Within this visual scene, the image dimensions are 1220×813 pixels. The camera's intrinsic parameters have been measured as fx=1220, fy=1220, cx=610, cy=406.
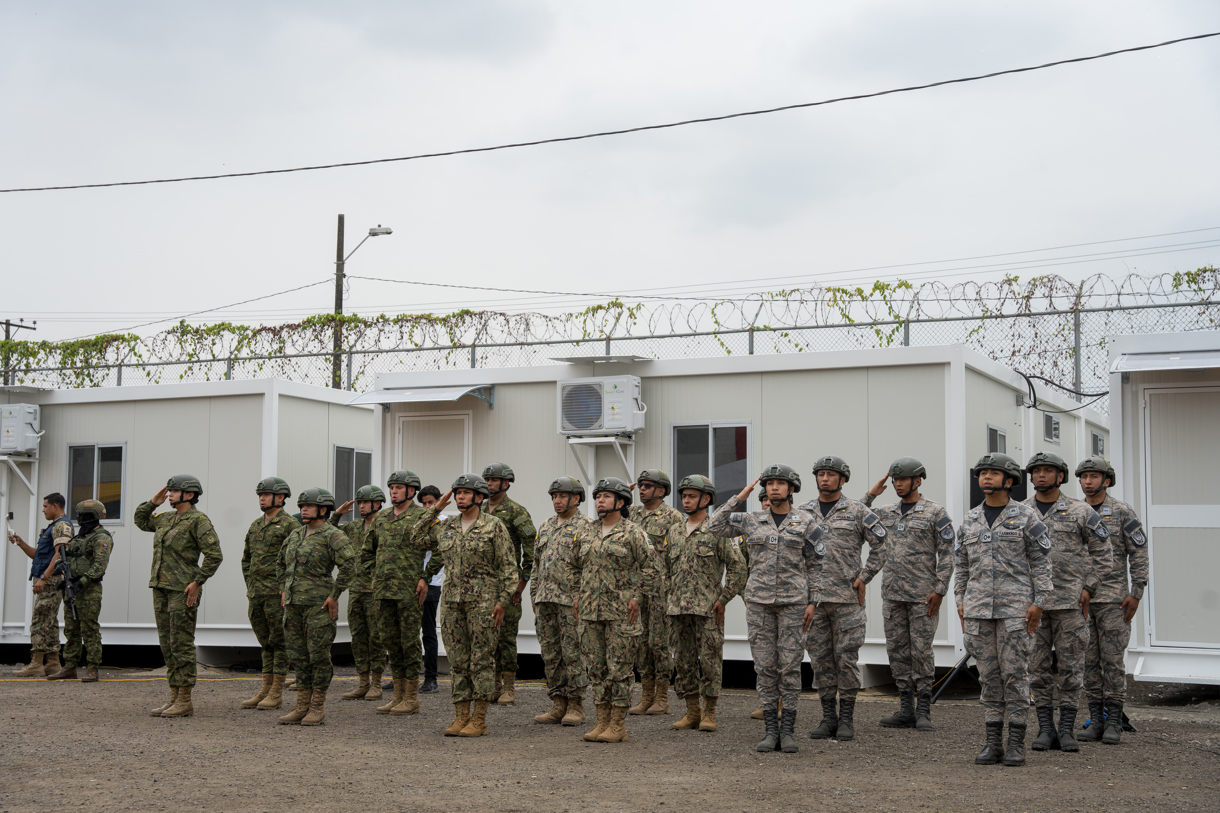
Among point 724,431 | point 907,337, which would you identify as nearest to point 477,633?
point 724,431

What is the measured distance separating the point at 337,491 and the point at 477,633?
648cm

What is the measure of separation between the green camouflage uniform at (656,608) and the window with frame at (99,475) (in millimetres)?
7090

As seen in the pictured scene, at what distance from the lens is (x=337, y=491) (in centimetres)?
1402

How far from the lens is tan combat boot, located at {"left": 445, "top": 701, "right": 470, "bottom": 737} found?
809 centimetres

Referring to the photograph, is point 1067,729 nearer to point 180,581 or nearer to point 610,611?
point 610,611

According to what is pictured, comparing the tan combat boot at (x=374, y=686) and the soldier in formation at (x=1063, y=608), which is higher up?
the soldier in formation at (x=1063, y=608)

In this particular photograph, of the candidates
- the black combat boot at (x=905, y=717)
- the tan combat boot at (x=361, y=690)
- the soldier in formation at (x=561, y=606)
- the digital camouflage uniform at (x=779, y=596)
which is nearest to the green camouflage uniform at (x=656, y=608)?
the soldier in formation at (x=561, y=606)

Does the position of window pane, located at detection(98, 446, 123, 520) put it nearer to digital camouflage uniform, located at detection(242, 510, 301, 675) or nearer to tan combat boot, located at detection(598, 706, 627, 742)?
digital camouflage uniform, located at detection(242, 510, 301, 675)

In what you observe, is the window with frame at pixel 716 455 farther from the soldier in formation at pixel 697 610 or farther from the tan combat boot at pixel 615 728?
the tan combat boot at pixel 615 728

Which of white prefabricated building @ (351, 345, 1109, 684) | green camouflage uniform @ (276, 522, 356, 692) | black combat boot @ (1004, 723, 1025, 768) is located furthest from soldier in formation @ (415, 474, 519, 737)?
white prefabricated building @ (351, 345, 1109, 684)

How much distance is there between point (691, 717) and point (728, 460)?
3.34 metres

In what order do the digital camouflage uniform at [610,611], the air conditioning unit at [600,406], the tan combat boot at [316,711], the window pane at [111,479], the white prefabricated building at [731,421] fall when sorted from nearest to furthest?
the digital camouflage uniform at [610,611]
the tan combat boot at [316,711]
the white prefabricated building at [731,421]
the air conditioning unit at [600,406]
the window pane at [111,479]

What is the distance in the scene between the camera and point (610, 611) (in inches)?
304

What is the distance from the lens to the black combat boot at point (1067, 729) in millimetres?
7391
